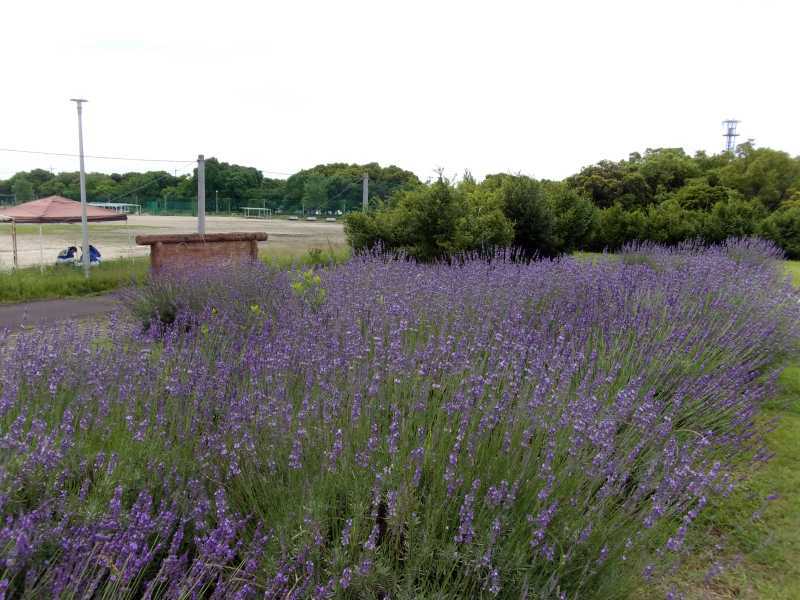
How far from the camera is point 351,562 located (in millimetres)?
1981

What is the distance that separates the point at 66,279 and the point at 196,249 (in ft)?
13.3

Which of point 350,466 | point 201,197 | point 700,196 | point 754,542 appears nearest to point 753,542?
point 754,542

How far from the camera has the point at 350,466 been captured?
7.49ft

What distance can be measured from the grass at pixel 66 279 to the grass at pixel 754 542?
7582 millimetres

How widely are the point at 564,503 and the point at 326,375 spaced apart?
1.25m

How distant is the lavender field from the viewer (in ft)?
6.26

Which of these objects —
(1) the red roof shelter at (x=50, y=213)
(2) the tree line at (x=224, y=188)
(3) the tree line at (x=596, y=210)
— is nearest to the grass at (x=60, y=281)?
(1) the red roof shelter at (x=50, y=213)

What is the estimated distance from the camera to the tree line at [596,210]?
11.0m

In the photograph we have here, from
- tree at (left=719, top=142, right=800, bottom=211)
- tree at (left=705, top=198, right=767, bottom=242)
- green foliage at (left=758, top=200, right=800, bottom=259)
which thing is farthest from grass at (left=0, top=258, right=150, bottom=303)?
tree at (left=719, top=142, right=800, bottom=211)

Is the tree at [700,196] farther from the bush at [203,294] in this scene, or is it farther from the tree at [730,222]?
the bush at [203,294]

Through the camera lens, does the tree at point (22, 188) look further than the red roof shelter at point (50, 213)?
Yes

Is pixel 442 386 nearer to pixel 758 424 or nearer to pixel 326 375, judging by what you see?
pixel 326 375

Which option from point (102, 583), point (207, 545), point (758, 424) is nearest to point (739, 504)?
point (758, 424)

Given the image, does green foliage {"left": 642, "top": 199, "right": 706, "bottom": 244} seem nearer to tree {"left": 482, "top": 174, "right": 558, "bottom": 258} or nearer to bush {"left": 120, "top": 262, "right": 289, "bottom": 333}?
tree {"left": 482, "top": 174, "right": 558, "bottom": 258}
